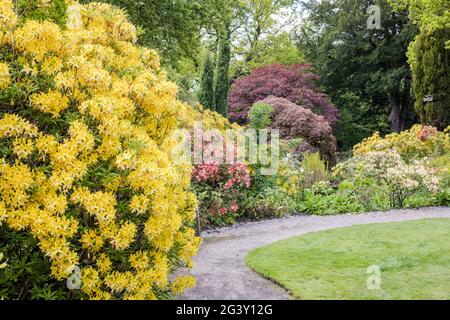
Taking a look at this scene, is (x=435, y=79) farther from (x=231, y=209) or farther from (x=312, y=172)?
(x=231, y=209)

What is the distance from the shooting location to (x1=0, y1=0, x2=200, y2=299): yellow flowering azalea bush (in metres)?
2.85

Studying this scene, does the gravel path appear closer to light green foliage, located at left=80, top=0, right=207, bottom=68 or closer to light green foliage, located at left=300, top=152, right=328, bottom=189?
light green foliage, located at left=300, top=152, right=328, bottom=189

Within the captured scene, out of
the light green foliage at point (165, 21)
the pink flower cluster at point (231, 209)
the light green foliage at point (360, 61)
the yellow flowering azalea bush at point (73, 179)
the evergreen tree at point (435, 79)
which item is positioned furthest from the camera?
the light green foliage at point (360, 61)

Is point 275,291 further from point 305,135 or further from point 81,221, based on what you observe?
point 305,135

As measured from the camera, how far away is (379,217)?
8.67 metres

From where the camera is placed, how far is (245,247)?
664 cm

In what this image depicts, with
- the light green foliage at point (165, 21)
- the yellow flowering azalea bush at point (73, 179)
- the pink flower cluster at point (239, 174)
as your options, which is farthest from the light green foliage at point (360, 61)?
the yellow flowering azalea bush at point (73, 179)

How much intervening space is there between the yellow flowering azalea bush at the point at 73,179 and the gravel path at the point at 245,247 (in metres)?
1.33

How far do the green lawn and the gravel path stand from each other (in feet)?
0.70

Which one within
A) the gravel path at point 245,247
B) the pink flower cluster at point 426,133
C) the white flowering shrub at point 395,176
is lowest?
A: the gravel path at point 245,247

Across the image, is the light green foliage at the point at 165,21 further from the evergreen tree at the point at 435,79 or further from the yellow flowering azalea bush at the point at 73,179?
the evergreen tree at the point at 435,79

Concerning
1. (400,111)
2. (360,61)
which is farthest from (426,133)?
(400,111)

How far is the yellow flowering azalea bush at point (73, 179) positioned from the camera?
9.34ft
